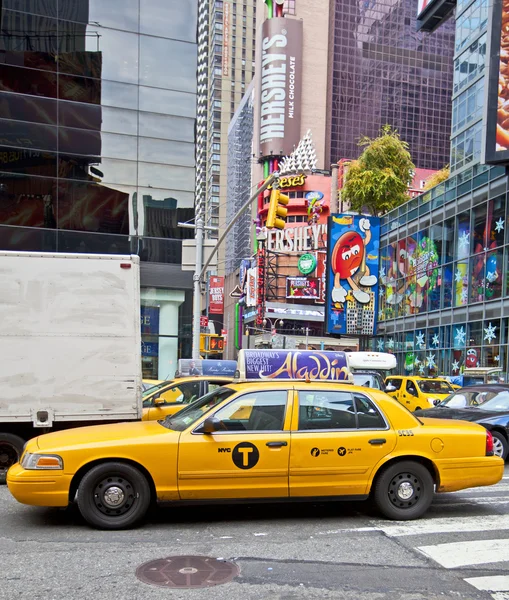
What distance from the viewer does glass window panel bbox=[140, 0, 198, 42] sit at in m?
25.5

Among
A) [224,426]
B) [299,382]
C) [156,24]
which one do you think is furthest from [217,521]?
[156,24]

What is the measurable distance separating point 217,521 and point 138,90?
2218cm

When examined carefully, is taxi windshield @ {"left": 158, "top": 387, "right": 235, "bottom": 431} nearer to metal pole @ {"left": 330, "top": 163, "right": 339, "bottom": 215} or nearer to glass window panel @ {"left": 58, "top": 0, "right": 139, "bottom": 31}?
glass window panel @ {"left": 58, "top": 0, "right": 139, "bottom": 31}

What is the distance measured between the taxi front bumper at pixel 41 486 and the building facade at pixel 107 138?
63.6ft

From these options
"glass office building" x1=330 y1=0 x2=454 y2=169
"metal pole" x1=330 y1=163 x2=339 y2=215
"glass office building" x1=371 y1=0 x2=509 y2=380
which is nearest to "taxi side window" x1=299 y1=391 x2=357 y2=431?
"glass office building" x1=371 y1=0 x2=509 y2=380

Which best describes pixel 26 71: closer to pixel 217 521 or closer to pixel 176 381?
pixel 176 381

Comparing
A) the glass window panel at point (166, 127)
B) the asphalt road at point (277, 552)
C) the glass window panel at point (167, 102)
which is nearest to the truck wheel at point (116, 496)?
the asphalt road at point (277, 552)

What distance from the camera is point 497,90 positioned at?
2717cm

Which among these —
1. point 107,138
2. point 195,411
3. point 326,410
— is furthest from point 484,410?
point 107,138

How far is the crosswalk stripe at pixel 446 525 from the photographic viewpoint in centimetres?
630

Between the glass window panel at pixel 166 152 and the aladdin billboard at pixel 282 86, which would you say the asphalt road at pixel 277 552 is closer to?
the glass window panel at pixel 166 152

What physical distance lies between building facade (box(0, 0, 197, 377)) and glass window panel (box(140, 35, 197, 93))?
1.6 inches

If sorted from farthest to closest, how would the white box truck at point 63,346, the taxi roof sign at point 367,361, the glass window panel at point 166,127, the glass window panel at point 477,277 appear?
the glass window panel at point 477,277 → the glass window panel at point 166,127 → the taxi roof sign at point 367,361 → the white box truck at point 63,346

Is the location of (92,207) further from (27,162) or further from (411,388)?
(411,388)
